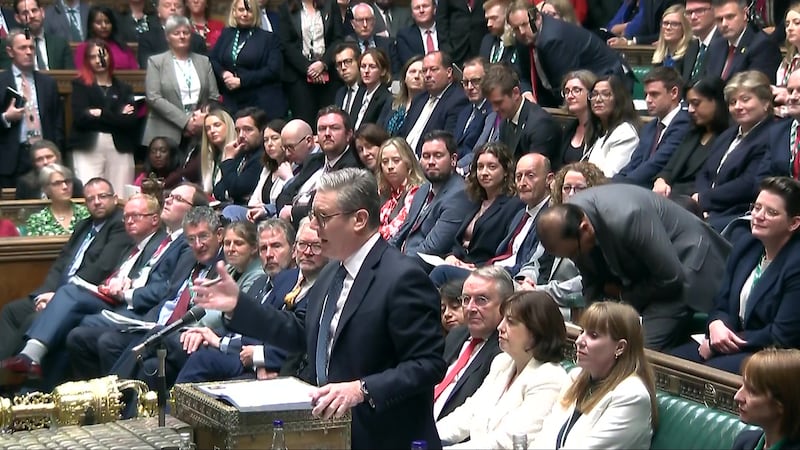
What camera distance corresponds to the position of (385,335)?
3.88 metres

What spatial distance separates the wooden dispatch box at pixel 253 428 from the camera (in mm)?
3371

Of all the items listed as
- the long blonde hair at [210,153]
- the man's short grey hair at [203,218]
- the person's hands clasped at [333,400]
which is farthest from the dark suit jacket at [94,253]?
the person's hands clasped at [333,400]

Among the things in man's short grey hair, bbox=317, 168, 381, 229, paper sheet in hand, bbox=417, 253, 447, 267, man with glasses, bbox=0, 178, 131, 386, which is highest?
man's short grey hair, bbox=317, 168, 381, 229

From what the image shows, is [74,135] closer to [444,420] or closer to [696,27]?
[696,27]

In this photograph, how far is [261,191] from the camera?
9773 millimetres

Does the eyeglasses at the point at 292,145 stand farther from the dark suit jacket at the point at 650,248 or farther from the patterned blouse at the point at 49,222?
the dark suit jacket at the point at 650,248

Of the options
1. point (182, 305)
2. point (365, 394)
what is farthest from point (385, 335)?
point (182, 305)

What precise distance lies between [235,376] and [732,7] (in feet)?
11.8

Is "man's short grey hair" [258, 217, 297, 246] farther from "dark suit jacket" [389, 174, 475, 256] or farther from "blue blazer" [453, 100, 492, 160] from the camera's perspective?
"blue blazer" [453, 100, 492, 160]

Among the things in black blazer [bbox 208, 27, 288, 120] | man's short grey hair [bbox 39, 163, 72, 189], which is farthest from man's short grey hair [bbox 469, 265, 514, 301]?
black blazer [bbox 208, 27, 288, 120]

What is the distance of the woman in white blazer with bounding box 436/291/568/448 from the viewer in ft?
17.3

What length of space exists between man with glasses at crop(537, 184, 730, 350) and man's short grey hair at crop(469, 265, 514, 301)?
0.89 feet

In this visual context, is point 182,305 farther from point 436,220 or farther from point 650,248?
point 650,248

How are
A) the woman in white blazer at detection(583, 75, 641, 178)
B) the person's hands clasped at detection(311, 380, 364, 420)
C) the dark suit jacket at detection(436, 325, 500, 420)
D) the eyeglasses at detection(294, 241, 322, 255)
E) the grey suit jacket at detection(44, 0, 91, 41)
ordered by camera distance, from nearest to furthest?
the person's hands clasped at detection(311, 380, 364, 420)
the dark suit jacket at detection(436, 325, 500, 420)
the eyeglasses at detection(294, 241, 322, 255)
the woman in white blazer at detection(583, 75, 641, 178)
the grey suit jacket at detection(44, 0, 91, 41)
